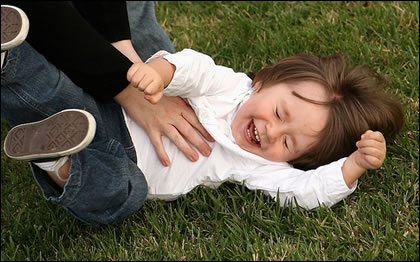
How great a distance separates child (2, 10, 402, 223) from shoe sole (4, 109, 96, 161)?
0.08ft

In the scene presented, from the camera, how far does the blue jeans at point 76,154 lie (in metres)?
2.29

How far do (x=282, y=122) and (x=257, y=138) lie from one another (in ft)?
0.40

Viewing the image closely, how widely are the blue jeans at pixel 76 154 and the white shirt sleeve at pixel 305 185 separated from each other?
49 centimetres

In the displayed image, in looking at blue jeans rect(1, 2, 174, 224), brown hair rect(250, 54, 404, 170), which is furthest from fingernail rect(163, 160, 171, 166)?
brown hair rect(250, 54, 404, 170)

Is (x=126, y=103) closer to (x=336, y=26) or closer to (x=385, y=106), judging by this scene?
(x=385, y=106)

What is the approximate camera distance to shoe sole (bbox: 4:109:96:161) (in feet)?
7.06

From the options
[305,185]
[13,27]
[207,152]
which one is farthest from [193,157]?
[13,27]

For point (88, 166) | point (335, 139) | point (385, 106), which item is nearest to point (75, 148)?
point (88, 166)

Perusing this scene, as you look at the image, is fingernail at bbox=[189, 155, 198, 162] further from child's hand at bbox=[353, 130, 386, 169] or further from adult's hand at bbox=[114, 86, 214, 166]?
child's hand at bbox=[353, 130, 386, 169]

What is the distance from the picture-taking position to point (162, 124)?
2.54 m

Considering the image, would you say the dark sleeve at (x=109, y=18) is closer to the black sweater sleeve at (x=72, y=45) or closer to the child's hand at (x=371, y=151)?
the black sweater sleeve at (x=72, y=45)

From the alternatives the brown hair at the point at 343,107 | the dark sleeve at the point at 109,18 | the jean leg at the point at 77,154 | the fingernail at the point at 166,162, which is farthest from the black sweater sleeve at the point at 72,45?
the brown hair at the point at 343,107

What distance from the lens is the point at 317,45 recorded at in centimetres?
329

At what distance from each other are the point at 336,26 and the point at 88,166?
1.70 meters
